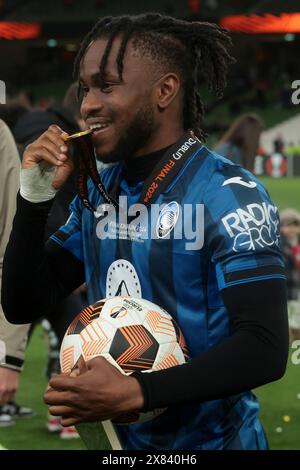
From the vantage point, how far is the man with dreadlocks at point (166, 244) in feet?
8.16

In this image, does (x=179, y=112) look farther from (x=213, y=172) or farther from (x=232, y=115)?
(x=232, y=115)

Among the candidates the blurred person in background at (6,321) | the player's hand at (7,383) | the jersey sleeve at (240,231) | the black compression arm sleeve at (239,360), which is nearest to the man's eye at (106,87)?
the jersey sleeve at (240,231)

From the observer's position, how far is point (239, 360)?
247cm

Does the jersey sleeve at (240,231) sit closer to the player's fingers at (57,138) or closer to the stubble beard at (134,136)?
the stubble beard at (134,136)

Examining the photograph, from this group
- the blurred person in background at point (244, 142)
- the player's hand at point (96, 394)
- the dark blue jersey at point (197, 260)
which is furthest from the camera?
the blurred person in background at point (244, 142)

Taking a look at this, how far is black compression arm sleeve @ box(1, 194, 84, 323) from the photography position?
290cm

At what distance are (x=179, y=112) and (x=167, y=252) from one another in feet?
1.45

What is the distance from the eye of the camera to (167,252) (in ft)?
9.09

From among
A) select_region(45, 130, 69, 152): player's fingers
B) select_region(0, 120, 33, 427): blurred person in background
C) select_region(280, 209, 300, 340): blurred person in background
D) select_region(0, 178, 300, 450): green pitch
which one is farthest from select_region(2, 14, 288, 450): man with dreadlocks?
select_region(280, 209, 300, 340): blurred person in background

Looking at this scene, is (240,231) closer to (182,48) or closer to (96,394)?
(96,394)

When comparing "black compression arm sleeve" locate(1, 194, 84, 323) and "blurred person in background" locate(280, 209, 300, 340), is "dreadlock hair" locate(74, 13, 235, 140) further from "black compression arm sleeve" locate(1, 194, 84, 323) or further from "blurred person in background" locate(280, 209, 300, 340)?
"blurred person in background" locate(280, 209, 300, 340)

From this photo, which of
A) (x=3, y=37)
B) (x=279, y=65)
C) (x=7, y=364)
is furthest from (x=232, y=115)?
(x=7, y=364)

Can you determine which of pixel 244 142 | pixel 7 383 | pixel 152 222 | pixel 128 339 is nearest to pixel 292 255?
pixel 244 142

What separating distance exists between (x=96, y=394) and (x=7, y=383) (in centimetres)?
159
